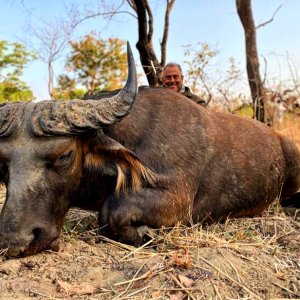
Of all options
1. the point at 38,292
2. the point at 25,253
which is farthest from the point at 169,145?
the point at 38,292

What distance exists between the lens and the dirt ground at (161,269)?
2.82m

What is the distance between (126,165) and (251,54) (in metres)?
10.9

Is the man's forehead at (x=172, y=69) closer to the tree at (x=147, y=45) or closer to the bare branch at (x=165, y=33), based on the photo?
the tree at (x=147, y=45)

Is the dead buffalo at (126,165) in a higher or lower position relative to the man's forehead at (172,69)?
lower

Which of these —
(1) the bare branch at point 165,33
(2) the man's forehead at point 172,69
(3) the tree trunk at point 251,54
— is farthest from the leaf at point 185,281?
(3) the tree trunk at point 251,54

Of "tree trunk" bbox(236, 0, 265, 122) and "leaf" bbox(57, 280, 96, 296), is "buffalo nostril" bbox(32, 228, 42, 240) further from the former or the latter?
"tree trunk" bbox(236, 0, 265, 122)

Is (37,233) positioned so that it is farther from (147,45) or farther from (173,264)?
(147,45)

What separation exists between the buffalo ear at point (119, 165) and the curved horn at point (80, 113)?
8.4 inches

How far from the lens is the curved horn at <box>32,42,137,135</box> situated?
134 inches

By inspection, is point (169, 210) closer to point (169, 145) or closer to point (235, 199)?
point (169, 145)

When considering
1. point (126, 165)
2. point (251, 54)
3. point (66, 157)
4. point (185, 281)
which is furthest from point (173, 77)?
point (251, 54)

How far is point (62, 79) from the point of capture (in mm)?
39250

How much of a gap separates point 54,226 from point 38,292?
743 mm

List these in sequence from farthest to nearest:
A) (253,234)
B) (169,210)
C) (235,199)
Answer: (235,199) < (253,234) < (169,210)
